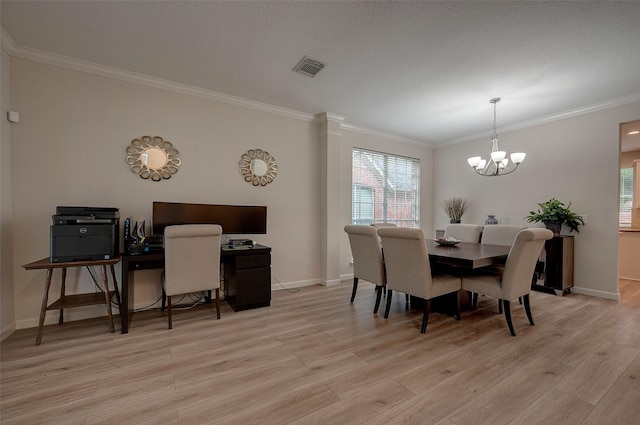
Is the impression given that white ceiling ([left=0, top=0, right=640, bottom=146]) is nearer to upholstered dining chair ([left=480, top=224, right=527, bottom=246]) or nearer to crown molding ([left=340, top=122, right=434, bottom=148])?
crown molding ([left=340, top=122, right=434, bottom=148])

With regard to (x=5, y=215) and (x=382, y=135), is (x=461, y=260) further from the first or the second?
(x=5, y=215)

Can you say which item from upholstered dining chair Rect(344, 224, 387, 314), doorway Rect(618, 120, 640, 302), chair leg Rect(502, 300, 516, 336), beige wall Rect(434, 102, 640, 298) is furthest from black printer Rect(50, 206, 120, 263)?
doorway Rect(618, 120, 640, 302)

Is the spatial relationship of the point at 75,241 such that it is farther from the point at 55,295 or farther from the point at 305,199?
the point at 305,199

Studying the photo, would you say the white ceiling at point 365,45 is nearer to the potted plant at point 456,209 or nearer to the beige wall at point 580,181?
the beige wall at point 580,181

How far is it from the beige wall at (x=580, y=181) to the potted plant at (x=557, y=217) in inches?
4.5

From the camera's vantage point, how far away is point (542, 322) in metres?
2.71

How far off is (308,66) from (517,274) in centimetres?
284

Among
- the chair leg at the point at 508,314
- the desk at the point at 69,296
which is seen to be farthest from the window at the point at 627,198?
the desk at the point at 69,296

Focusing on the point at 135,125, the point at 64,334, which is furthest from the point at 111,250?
the point at 135,125

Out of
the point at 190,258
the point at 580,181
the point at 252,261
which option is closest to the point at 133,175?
the point at 190,258

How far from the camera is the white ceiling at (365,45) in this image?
1.99 metres

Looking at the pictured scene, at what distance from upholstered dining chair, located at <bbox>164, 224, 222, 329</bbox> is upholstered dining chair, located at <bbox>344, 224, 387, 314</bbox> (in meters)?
1.53

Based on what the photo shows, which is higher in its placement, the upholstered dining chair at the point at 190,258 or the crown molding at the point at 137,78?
the crown molding at the point at 137,78

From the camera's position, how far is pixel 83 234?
2.33 meters
